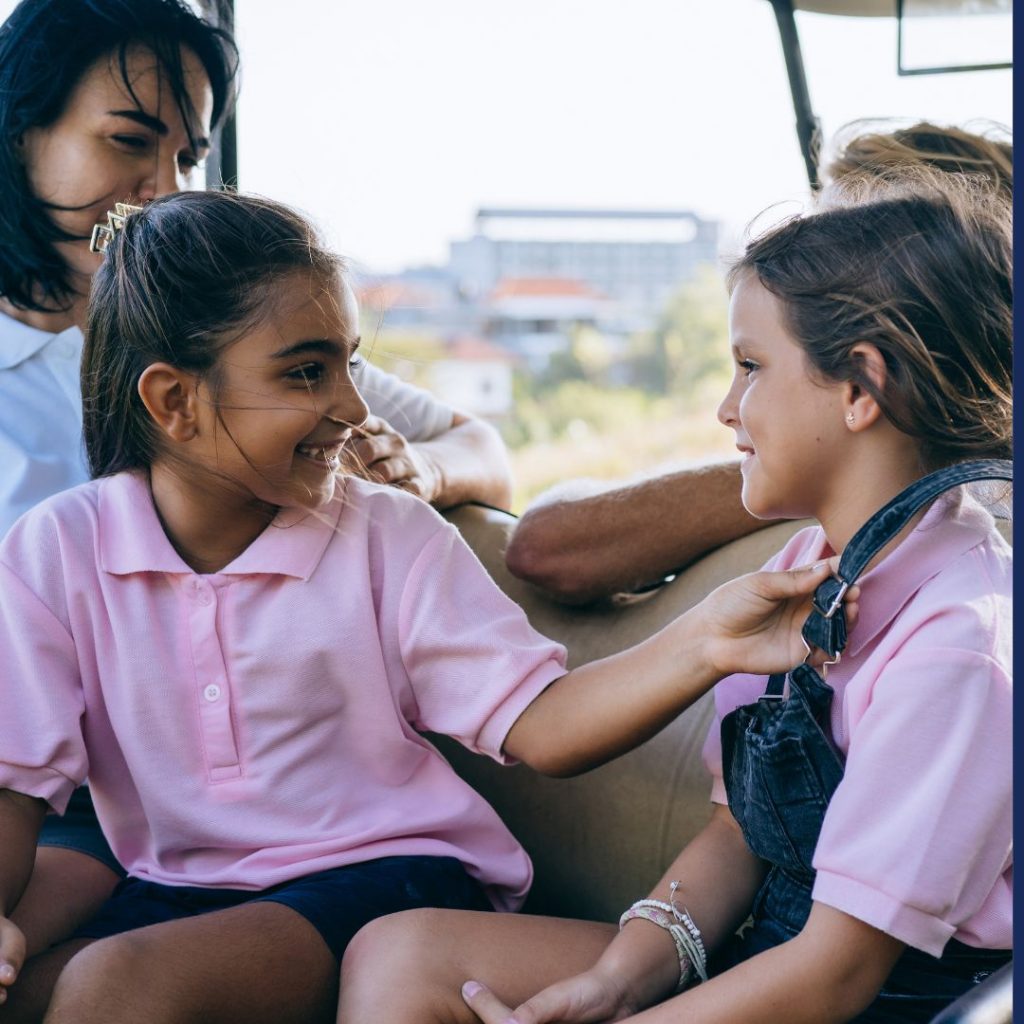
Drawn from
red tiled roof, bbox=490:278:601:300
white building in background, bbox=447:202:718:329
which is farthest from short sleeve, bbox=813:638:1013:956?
red tiled roof, bbox=490:278:601:300

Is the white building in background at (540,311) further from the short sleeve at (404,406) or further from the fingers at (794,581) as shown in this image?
the fingers at (794,581)

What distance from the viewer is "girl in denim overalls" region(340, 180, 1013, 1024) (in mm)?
1127

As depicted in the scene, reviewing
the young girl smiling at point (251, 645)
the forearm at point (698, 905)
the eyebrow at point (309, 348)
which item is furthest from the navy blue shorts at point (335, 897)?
the eyebrow at point (309, 348)

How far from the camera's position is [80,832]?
5.75 ft

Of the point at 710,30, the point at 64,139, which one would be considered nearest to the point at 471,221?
the point at 710,30

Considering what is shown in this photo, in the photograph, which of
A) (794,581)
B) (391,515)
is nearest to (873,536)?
(794,581)

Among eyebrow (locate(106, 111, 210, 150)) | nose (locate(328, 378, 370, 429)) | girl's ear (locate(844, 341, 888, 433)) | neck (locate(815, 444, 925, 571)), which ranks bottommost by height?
neck (locate(815, 444, 925, 571))

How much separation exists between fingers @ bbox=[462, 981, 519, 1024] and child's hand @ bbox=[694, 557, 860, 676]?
0.37 metres

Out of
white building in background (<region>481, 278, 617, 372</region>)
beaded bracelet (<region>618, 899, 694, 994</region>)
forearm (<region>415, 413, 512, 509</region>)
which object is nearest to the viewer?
beaded bracelet (<region>618, 899, 694, 994</region>)

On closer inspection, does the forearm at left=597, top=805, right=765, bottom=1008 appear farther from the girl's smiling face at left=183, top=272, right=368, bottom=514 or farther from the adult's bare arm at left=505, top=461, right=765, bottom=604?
the girl's smiling face at left=183, top=272, right=368, bottom=514

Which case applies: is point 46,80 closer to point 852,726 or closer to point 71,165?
point 71,165

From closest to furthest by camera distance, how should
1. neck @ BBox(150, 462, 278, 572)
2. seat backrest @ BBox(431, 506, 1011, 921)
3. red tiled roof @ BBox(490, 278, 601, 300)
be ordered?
neck @ BBox(150, 462, 278, 572)
seat backrest @ BBox(431, 506, 1011, 921)
red tiled roof @ BBox(490, 278, 601, 300)

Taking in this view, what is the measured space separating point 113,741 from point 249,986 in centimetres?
39

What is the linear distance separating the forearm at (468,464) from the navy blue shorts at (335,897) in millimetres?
706
